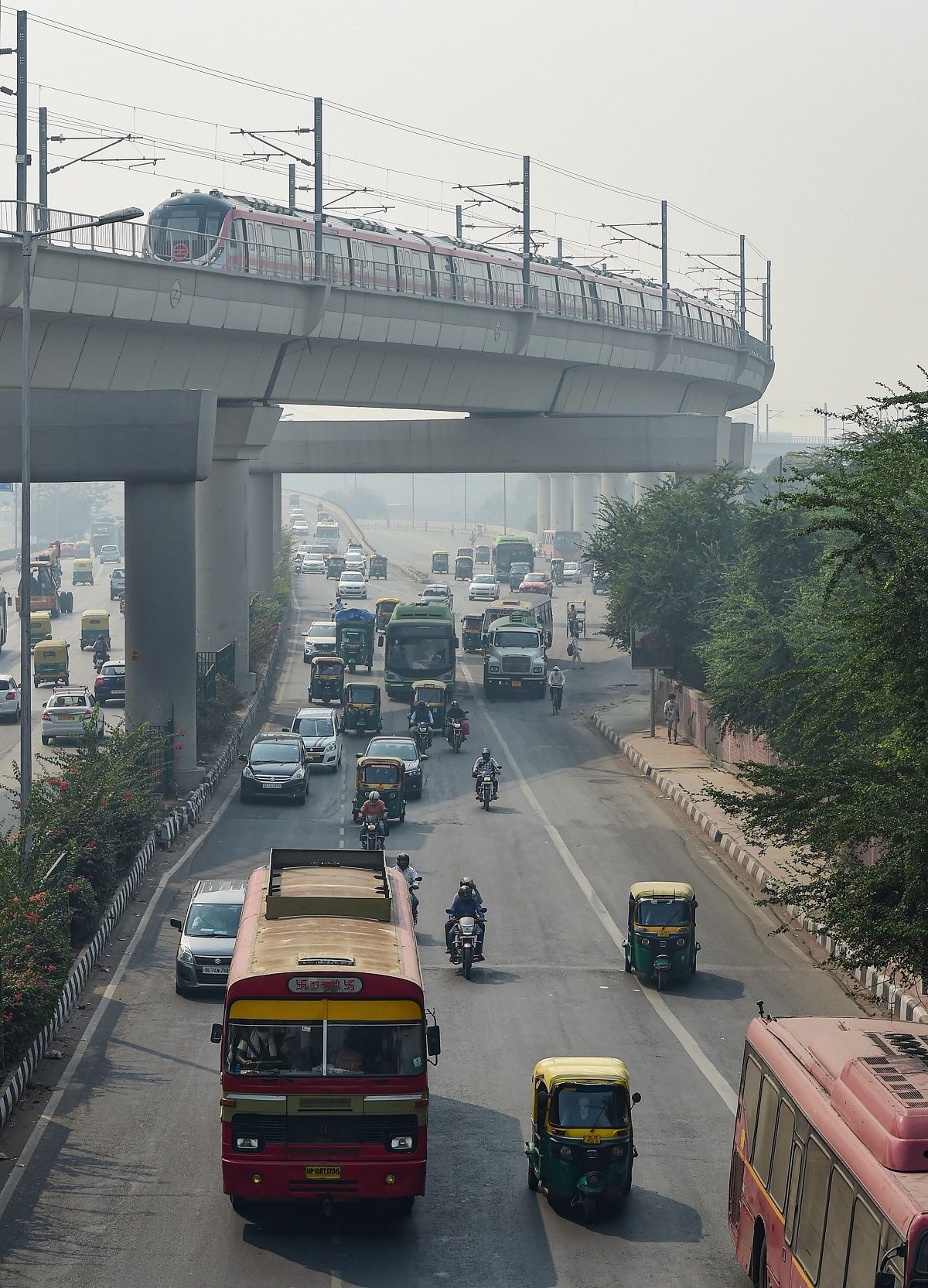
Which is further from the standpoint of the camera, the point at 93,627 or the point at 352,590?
the point at 352,590

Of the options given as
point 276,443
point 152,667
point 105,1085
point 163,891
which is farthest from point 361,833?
point 276,443

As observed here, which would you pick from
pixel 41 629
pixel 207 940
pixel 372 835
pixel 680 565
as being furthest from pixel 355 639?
pixel 207 940

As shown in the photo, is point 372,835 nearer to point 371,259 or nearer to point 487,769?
point 487,769

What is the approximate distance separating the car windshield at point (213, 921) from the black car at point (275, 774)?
15.8 meters

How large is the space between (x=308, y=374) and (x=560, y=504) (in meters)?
117

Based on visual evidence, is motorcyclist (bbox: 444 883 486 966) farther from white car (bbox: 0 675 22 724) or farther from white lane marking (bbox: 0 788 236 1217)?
white car (bbox: 0 675 22 724)

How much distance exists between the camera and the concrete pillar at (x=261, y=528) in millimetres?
83062

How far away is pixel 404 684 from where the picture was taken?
2361 inches

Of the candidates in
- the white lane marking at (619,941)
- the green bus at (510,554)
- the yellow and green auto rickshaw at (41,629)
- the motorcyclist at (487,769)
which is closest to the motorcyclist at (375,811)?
the white lane marking at (619,941)

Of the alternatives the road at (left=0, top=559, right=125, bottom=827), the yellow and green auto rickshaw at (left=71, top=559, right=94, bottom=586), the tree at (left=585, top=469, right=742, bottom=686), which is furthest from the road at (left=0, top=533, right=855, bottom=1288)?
the yellow and green auto rickshaw at (left=71, top=559, right=94, bottom=586)

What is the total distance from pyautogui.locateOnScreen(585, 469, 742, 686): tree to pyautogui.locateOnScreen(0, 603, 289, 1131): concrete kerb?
14.3m

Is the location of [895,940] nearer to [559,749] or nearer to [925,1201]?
[925,1201]

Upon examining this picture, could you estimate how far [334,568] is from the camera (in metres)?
126

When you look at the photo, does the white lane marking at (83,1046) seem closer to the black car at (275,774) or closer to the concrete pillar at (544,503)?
the black car at (275,774)
